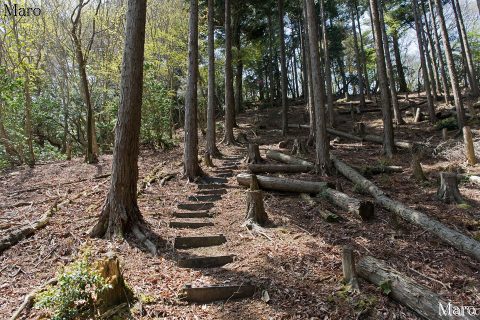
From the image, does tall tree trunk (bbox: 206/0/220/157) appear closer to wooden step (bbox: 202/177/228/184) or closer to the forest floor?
wooden step (bbox: 202/177/228/184)

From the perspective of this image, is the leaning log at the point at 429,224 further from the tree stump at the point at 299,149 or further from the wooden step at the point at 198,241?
the tree stump at the point at 299,149

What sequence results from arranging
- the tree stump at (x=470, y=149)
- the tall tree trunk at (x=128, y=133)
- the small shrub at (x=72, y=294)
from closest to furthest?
the small shrub at (x=72, y=294) < the tall tree trunk at (x=128, y=133) < the tree stump at (x=470, y=149)

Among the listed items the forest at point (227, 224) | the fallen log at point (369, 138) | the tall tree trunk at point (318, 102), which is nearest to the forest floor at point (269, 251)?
the forest at point (227, 224)

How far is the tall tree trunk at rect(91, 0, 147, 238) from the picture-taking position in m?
5.38

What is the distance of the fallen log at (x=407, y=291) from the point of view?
126 inches

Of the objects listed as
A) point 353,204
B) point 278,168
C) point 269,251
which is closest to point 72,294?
point 269,251

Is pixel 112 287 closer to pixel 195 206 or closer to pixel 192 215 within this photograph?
pixel 192 215

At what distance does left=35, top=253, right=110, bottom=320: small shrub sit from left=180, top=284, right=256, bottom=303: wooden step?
985 mm

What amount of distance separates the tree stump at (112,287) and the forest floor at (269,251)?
0.94 feet

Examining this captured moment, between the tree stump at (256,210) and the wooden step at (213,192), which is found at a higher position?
the wooden step at (213,192)

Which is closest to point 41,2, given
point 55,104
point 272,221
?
point 55,104

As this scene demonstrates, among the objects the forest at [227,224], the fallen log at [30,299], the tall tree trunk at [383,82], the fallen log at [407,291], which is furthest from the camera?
the tall tree trunk at [383,82]

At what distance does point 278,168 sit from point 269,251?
16.1 ft

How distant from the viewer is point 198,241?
5.29m
